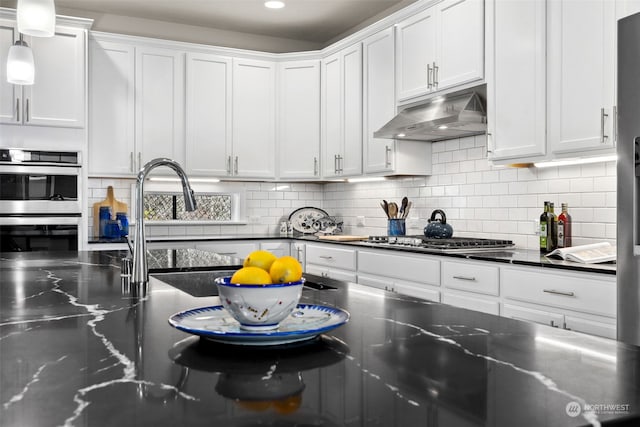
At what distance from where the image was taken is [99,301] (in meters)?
1.52

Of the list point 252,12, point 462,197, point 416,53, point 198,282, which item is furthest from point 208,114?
point 198,282

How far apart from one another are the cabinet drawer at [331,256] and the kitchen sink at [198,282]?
6.35 ft

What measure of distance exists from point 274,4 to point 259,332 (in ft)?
14.9

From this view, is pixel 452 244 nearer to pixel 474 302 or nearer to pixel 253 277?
pixel 474 302

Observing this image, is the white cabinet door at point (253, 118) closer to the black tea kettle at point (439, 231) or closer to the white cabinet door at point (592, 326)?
the black tea kettle at point (439, 231)

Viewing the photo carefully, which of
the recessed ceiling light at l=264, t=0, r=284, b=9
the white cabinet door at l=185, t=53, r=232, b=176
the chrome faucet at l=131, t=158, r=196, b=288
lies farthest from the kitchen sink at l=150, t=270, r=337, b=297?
the recessed ceiling light at l=264, t=0, r=284, b=9

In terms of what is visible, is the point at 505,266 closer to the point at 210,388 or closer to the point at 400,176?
the point at 400,176

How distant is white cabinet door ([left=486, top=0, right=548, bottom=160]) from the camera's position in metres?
3.15

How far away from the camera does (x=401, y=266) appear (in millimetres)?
3641

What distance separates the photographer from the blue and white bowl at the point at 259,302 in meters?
0.98

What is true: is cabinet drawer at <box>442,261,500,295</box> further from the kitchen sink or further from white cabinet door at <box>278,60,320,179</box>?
white cabinet door at <box>278,60,320,179</box>

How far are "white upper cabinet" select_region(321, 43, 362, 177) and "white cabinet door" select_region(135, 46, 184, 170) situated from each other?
4.14ft

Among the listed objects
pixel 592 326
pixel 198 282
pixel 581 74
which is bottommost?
pixel 592 326

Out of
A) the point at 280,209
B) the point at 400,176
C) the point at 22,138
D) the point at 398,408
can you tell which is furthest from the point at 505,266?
the point at 22,138
